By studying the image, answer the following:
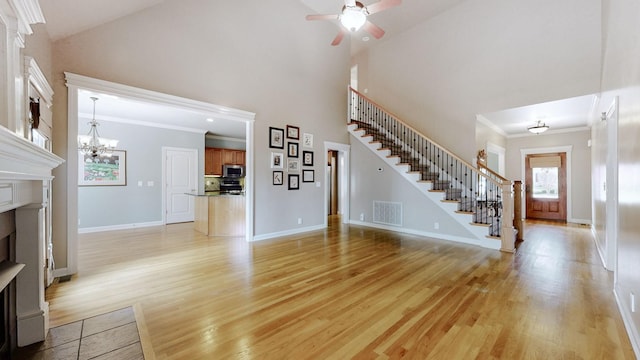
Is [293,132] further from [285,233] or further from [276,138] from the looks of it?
[285,233]

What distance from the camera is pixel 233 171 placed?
8.98m

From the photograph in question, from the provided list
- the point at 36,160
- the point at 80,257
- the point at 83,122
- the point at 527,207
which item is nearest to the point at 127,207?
the point at 83,122

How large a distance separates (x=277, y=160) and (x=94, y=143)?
12.1 ft

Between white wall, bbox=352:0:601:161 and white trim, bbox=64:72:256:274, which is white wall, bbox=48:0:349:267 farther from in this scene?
white wall, bbox=352:0:601:161

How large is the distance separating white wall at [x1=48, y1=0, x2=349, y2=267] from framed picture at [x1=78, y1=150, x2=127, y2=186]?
338 cm

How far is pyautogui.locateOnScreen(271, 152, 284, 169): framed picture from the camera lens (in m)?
5.48

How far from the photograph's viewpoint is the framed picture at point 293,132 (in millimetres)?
5750

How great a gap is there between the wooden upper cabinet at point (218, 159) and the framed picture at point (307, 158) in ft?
13.1

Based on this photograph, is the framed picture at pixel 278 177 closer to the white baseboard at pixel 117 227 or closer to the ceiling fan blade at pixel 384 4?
the ceiling fan blade at pixel 384 4

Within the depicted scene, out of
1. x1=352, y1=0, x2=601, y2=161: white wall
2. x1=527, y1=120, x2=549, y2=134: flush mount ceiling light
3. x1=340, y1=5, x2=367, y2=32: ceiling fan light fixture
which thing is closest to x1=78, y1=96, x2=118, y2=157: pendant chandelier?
x1=340, y1=5, x2=367, y2=32: ceiling fan light fixture

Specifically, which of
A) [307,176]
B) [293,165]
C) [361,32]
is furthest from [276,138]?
[361,32]

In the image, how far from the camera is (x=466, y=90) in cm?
615

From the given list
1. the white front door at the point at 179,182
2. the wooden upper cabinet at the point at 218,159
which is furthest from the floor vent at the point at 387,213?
the wooden upper cabinet at the point at 218,159

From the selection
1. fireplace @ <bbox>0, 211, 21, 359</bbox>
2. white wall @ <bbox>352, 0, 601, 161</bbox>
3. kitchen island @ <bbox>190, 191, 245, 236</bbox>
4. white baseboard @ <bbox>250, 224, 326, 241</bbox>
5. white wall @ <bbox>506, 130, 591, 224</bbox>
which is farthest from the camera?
white wall @ <bbox>506, 130, 591, 224</bbox>
